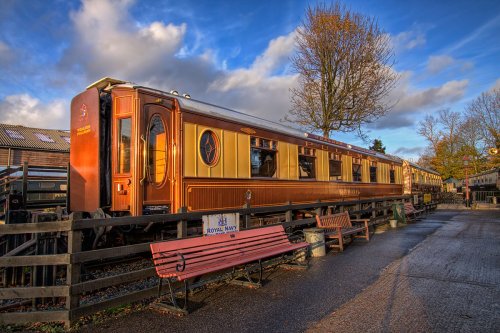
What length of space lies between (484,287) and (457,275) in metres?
0.77

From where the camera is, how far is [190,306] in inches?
193

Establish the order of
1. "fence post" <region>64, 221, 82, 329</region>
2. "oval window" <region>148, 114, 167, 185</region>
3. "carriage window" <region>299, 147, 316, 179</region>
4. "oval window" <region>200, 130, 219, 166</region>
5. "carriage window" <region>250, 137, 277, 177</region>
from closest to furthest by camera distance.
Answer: "fence post" <region>64, 221, 82, 329</region> < "oval window" <region>148, 114, 167, 185</region> < "oval window" <region>200, 130, 219, 166</region> < "carriage window" <region>250, 137, 277, 177</region> < "carriage window" <region>299, 147, 316, 179</region>

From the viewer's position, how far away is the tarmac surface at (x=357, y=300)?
4.21 m

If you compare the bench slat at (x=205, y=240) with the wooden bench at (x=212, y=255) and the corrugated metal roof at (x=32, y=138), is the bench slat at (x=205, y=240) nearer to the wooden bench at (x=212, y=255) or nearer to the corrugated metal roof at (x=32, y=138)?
the wooden bench at (x=212, y=255)

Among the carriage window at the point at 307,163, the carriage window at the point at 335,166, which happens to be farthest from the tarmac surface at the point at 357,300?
the carriage window at the point at 335,166

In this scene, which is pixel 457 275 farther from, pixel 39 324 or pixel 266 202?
pixel 39 324

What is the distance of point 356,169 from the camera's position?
15672mm

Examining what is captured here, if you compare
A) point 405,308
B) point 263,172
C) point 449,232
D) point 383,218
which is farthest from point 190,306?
point 383,218

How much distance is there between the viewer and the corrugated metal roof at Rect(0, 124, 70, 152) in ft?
80.2

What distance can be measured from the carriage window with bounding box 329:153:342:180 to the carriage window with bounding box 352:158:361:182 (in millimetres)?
1523

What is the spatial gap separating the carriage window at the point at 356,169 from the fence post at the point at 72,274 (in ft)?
41.3

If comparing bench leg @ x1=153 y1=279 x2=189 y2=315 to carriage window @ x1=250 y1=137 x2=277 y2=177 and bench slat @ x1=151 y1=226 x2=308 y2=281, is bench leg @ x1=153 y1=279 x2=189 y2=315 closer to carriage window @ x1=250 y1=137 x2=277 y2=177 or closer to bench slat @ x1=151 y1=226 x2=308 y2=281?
bench slat @ x1=151 y1=226 x2=308 y2=281

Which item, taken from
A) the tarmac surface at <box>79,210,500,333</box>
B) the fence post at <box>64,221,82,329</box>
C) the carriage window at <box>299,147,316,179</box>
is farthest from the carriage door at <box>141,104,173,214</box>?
the carriage window at <box>299,147,316,179</box>

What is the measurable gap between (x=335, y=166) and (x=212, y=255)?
909cm
